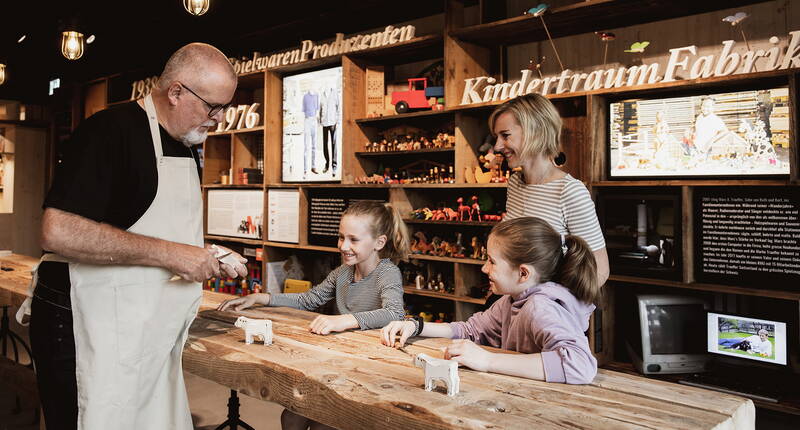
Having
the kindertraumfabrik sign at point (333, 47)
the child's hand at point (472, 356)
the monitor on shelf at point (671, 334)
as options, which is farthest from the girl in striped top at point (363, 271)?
the kindertraumfabrik sign at point (333, 47)

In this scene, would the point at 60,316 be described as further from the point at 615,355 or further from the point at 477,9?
the point at 477,9

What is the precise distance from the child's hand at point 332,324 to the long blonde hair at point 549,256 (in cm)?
62

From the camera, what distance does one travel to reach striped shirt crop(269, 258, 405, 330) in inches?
87.7

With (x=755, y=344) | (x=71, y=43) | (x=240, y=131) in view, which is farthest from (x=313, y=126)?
(x=755, y=344)

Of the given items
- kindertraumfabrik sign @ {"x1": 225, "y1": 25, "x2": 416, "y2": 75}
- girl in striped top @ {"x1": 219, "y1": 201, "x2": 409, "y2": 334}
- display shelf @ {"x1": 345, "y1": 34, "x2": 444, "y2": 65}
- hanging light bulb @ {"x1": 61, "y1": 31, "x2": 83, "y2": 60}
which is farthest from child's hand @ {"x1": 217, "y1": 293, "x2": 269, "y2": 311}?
hanging light bulb @ {"x1": 61, "y1": 31, "x2": 83, "y2": 60}

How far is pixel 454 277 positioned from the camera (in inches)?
159

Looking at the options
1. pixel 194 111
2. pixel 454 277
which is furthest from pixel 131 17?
pixel 194 111

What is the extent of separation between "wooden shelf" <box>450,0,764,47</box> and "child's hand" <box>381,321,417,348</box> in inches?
90.8

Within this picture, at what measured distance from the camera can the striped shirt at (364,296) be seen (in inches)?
87.7

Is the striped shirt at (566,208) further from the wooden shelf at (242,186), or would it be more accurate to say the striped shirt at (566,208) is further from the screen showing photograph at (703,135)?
the wooden shelf at (242,186)

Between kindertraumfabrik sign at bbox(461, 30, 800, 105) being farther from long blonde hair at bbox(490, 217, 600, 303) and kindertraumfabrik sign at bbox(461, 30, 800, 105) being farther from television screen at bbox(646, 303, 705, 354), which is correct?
long blonde hair at bbox(490, 217, 600, 303)

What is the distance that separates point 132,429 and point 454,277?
8.74 ft

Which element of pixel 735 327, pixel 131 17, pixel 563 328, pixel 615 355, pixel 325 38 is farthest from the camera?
Result: pixel 131 17

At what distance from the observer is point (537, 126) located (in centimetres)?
252
